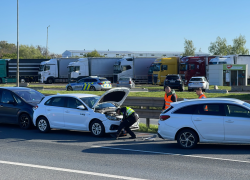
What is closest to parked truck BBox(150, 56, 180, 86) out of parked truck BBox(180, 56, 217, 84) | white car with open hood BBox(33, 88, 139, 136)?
parked truck BBox(180, 56, 217, 84)

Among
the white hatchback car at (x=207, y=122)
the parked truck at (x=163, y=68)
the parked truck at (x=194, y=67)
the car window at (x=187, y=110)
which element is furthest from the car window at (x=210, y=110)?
the parked truck at (x=194, y=67)

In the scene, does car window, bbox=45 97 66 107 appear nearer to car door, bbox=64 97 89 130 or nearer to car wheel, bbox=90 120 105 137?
car door, bbox=64 97 89 130

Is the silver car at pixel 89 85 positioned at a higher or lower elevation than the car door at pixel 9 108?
higher

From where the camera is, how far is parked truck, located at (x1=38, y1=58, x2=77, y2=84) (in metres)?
49.6

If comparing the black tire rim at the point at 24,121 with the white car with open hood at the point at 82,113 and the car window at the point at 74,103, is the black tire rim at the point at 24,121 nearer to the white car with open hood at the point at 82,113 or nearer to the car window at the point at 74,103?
the white car with open hood at the point at 82,113

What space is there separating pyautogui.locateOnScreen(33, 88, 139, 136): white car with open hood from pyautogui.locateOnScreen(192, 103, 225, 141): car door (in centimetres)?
303

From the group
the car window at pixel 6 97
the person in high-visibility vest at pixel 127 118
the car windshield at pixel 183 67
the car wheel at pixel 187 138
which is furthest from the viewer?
the car windshield at pixel 183 67

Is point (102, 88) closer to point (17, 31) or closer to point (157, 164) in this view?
point (17, 31)

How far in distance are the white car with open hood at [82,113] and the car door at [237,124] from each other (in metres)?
3.66

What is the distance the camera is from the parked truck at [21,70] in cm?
5147

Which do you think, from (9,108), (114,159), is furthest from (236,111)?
(9,108)

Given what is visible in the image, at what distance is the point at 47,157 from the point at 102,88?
25.4 meters

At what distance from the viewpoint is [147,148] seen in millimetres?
9758

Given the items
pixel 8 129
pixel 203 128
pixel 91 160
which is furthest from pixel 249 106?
pixel 8 129
